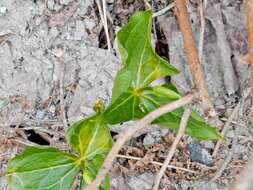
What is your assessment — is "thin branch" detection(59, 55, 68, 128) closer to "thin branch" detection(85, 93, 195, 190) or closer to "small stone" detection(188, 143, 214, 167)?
"small stone" detection(188, 143, 214, 167)

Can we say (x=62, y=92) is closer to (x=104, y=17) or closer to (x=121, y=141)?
(x=104, y=17)

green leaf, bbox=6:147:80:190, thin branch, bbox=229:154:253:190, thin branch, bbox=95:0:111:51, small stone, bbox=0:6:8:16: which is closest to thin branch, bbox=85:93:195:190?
thin branch, bbox=229:154:253:190

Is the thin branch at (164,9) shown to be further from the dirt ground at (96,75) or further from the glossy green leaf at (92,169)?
the glossy green leaf at (92,169)

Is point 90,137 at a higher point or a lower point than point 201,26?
lower

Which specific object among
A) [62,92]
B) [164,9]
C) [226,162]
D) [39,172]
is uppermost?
[164,9]

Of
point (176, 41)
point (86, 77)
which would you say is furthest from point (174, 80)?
point (86, 77)

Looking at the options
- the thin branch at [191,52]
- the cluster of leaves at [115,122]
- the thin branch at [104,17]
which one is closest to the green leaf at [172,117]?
the cluster of leaves at [115,122]

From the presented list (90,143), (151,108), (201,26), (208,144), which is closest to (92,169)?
(90,143)

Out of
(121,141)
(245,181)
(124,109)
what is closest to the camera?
(245,181)
